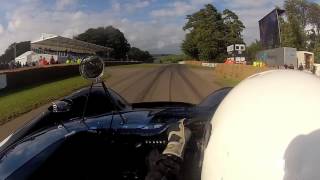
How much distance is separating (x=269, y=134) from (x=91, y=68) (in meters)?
1.86

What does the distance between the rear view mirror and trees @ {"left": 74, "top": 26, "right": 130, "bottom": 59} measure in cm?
8159

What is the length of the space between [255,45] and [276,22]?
45.1 metres

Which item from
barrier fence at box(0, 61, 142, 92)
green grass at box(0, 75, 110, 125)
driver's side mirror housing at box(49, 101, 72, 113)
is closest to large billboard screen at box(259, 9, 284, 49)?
barrier fence at box(0, 61, 142, 92)

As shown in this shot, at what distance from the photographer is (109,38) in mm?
122562

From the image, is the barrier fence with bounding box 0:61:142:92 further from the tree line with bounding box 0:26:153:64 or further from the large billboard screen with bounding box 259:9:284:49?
the large billboard screen with bounding box 259:9:284:49

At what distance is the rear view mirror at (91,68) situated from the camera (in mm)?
3654

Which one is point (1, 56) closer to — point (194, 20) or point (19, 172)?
point (194, 20)

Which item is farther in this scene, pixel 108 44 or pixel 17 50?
pixel 17 50

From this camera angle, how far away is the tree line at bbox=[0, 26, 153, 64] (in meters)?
101

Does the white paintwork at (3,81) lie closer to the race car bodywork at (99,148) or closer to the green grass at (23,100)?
the green grass at (23,100)

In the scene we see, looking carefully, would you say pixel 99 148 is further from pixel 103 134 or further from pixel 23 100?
pixel 23 100

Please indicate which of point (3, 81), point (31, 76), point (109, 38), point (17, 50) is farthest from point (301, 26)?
point (17, 50)

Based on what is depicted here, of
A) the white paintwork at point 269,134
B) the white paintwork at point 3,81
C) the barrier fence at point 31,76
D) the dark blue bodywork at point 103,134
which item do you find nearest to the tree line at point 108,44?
the barrier fence at point 31,76

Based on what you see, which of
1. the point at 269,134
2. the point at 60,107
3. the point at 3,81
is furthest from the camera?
the point at 3,81
